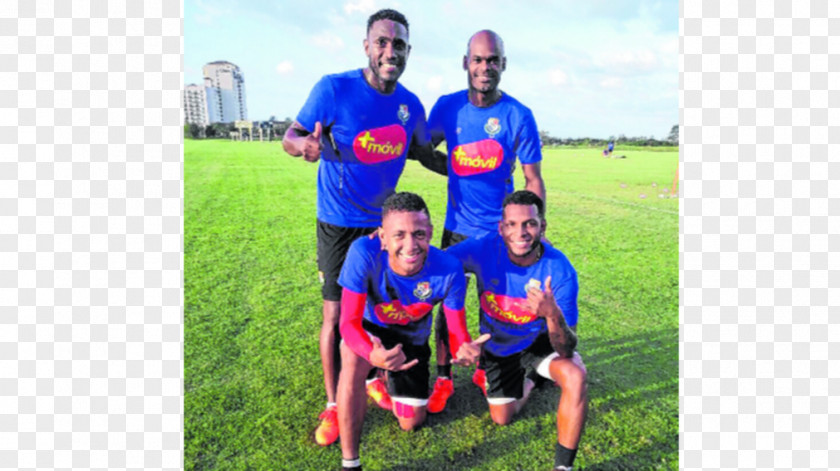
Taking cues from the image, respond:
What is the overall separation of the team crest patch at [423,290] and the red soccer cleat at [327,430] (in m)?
0.98

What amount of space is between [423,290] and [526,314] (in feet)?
2.31

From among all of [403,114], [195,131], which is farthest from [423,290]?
[195,131]

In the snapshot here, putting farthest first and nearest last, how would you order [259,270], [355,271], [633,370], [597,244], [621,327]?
[597,244]
[259,270]
[621,327]
[633,370]
[355,271]

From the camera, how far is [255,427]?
309 centimetres

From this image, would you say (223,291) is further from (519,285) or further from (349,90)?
(519,285)

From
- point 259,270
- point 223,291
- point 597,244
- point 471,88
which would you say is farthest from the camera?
point 597,244

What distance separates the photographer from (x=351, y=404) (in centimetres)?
265

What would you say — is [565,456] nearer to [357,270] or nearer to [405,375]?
[405,375]

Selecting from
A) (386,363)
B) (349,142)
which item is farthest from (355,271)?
(349,142)

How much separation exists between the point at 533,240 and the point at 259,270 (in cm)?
453

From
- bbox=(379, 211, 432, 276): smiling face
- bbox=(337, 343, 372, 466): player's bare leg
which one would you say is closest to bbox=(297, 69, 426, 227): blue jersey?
bbox=(379, 211, 432, 276): smiling face

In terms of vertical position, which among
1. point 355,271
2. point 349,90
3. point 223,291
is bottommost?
point 223,291

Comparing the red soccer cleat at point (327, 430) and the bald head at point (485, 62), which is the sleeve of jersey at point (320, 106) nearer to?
the bald head at point (485, 62)

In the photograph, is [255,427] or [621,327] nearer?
[255,427]
